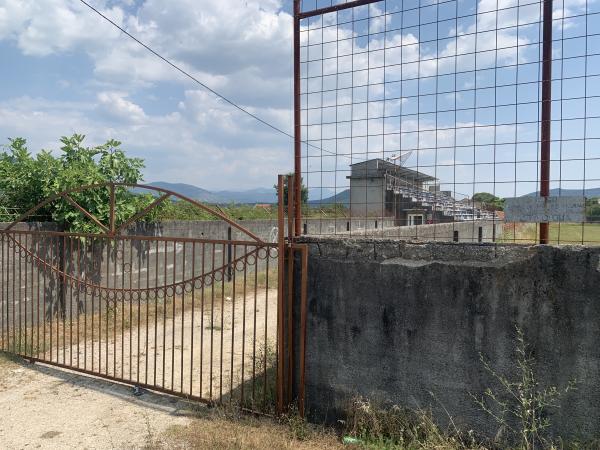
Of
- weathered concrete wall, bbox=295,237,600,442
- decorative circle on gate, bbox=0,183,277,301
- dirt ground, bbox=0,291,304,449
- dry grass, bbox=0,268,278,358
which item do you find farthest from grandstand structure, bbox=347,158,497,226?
decorative circle on gate, bbox=0,183,277,301

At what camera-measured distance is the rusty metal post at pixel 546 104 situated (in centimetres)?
316

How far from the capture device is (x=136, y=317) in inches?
300

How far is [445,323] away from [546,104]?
5.57 ft

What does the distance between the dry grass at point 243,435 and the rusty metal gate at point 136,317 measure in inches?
8.6

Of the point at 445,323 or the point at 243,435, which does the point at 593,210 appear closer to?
the point at 445,323

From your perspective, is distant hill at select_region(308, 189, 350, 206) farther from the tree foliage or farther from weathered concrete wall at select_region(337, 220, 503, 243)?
the tree foliage

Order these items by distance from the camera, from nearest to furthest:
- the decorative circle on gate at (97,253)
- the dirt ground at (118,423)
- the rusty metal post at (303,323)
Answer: the dirt ground at (118,423) → the rusty metal post at (303,323) → the decorative circle on gate at (97,253)

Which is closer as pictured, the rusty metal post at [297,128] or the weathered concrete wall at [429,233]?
the weathered concrete wall at [429,233]

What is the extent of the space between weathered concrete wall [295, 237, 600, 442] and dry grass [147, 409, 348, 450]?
27 centimetres

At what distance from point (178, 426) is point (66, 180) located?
5.01 m

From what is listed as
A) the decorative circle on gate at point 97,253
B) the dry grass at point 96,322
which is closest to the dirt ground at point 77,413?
the dry grass at point 96,322

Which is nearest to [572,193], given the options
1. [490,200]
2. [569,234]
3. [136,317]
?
[569,234]

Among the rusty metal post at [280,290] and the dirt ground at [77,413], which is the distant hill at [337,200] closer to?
the rusty metal post at [280,290]

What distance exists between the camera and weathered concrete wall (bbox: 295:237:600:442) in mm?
2896
